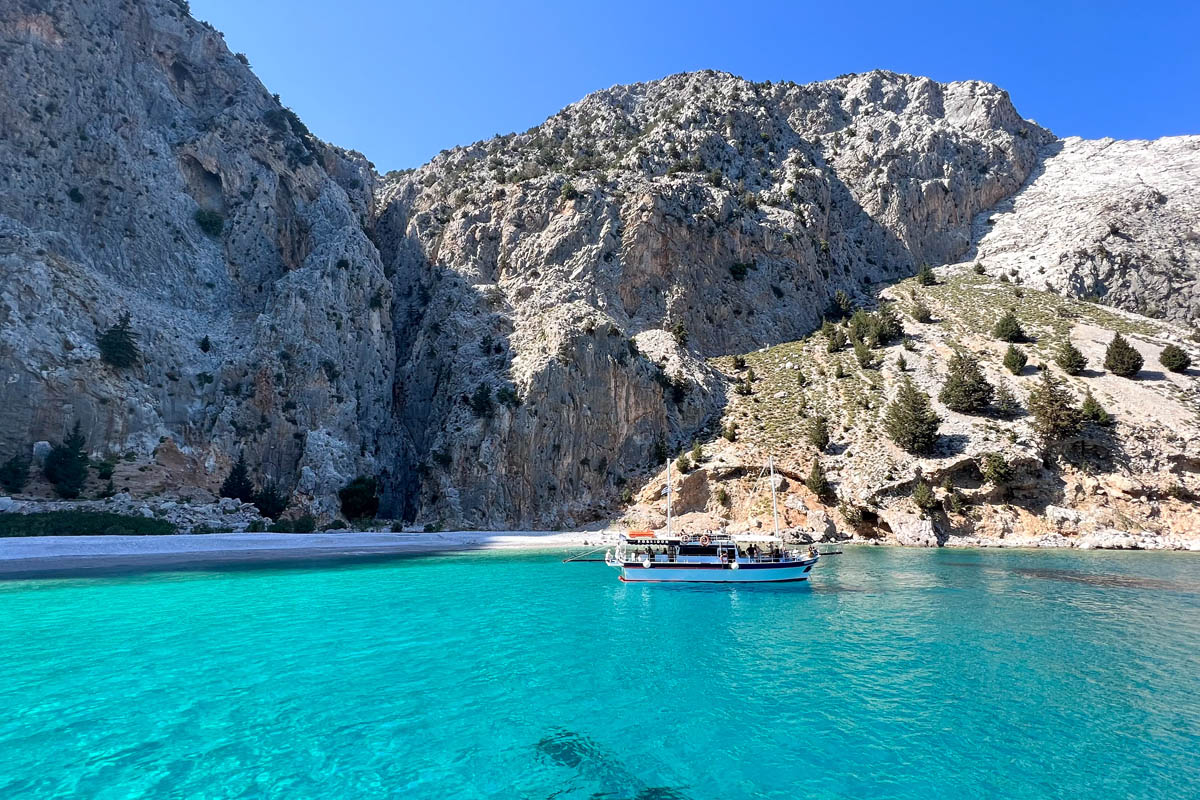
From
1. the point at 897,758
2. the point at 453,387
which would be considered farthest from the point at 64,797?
the point at 453,387

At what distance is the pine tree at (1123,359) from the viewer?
57.3 meters

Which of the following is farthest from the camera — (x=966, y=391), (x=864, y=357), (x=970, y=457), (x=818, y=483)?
(x=864, y=357)

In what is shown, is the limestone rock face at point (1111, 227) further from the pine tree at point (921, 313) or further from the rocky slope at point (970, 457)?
the pine tree at point (921, 313)

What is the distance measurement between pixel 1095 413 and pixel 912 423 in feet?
51.1

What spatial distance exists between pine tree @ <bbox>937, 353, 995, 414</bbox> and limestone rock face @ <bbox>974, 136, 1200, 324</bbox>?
39.3 m

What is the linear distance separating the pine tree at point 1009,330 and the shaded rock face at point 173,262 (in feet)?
256

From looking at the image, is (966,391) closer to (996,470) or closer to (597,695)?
(996,470)

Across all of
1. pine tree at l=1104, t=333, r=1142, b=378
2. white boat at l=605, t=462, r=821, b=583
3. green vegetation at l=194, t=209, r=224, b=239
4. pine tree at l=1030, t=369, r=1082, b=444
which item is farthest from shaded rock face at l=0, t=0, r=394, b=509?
pine tree at l=1104, t=333, r=1142, b=378

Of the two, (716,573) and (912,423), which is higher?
(912,423)

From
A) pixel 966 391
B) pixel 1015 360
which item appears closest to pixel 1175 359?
pixel 1015 360

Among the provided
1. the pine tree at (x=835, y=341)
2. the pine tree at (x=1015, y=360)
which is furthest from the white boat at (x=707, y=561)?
the pine tree at (x=835, y=341)

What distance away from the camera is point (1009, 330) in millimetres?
67000

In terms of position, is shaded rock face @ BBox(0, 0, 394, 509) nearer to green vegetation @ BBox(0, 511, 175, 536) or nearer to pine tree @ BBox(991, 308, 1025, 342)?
green vegetation @ BBox(0, 511, 175, 536)

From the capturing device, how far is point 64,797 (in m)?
10.2
